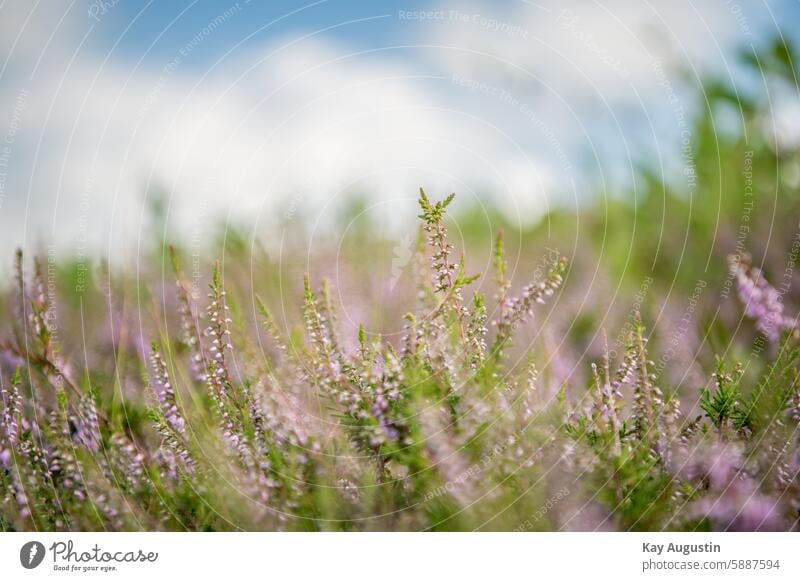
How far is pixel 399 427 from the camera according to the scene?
3.30 feet

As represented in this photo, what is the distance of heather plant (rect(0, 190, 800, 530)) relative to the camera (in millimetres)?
1021

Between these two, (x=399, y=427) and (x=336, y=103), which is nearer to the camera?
(x=399, y=427)

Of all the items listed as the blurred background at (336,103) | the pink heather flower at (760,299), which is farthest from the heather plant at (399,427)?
the blurred background at (336,103)
